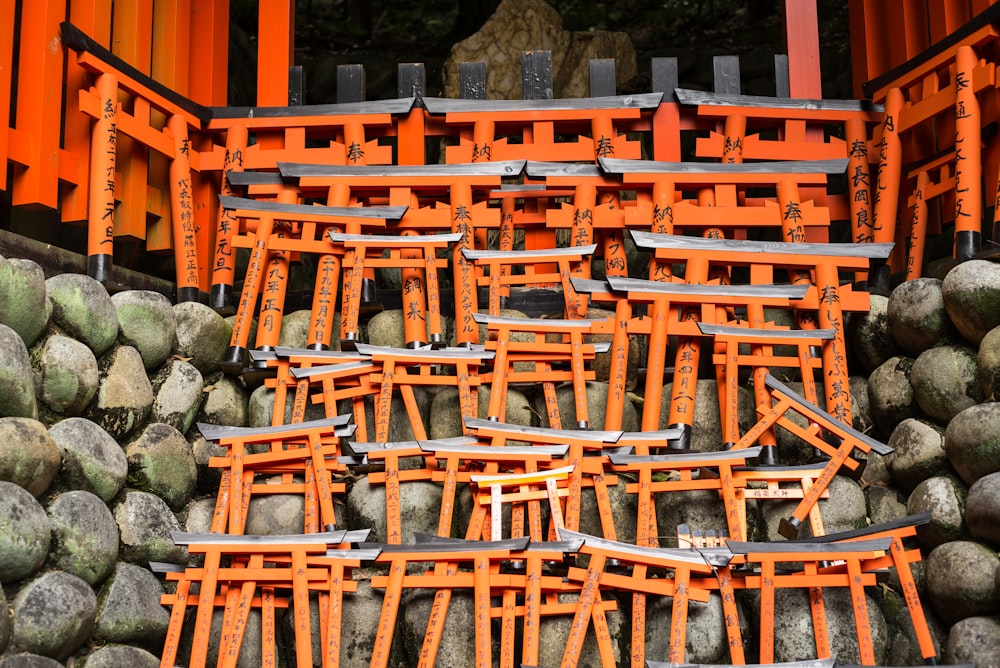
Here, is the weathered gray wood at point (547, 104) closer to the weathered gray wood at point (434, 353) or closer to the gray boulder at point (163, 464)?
the weathered gray wood at point (434, 353)

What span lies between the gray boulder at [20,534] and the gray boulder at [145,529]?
74 cm

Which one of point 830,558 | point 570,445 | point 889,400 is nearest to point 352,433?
point 570,445

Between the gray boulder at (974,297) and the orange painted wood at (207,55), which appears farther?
the orange painted wood at (207,55)

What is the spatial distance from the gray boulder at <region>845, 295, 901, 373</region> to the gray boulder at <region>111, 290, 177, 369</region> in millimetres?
4616

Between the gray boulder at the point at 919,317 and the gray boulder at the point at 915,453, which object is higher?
the gray boulder at the point at 919,317

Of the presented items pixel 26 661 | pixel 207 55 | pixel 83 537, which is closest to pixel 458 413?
pixel 83 537

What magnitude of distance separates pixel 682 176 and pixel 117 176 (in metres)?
3.99

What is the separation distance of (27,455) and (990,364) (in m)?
5.36

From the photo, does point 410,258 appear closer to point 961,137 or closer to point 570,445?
point 570,445

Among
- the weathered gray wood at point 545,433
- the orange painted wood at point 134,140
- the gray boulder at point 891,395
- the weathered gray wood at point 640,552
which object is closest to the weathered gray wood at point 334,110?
the orange painted wood at point 134,140

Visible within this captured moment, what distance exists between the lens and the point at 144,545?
20.4 feet

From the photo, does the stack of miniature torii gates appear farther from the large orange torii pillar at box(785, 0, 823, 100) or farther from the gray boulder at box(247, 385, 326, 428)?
the large orange torii pillar at box(785, 0, 823, 100)

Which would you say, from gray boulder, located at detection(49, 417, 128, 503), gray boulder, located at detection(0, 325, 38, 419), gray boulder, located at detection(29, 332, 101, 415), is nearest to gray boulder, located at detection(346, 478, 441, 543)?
gray boulder, located at detection(49, 417, 128, 503)

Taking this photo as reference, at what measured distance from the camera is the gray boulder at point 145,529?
20.3ft
